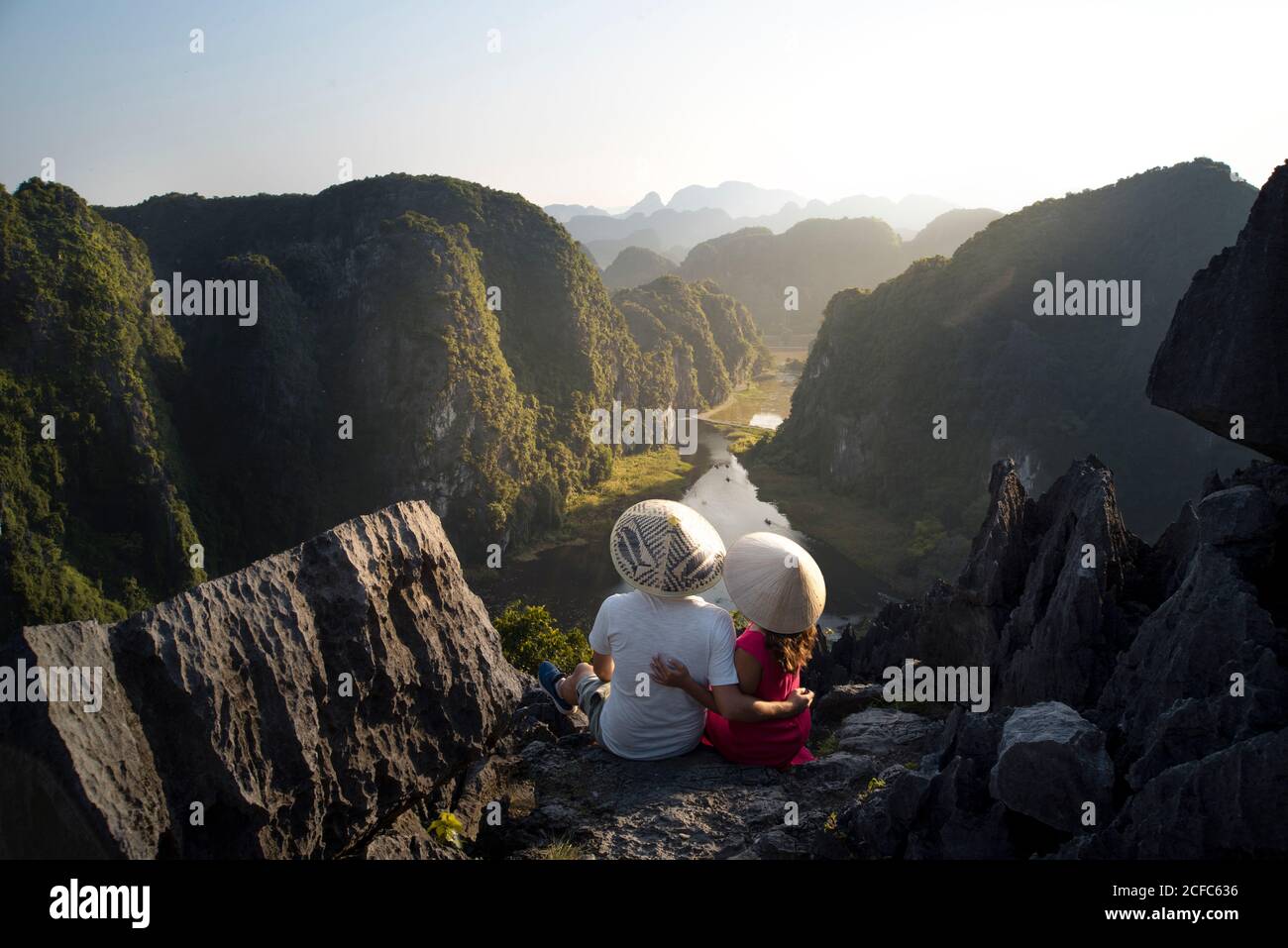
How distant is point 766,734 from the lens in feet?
23.2

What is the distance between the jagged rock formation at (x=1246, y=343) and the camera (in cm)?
677

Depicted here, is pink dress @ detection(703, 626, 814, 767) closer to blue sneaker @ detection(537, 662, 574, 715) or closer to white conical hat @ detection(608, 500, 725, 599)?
white conical hat @ detection(608, 500, 725, 599)

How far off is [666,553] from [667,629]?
0.69 meters

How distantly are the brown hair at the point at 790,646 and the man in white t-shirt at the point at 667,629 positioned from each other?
0.31m

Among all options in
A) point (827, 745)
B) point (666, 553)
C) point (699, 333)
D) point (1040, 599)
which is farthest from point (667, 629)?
point (699, 333)

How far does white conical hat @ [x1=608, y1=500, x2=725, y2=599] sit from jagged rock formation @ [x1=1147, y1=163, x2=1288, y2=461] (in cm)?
462

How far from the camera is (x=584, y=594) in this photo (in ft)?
197

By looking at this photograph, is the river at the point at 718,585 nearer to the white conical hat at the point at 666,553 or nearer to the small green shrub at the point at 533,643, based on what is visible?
the small green shrub at the point at 533,643

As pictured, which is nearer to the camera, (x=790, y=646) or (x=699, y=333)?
(x=790, y=646)

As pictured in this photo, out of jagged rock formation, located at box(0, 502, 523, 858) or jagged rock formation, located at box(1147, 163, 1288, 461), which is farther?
jagged rock formation, located at box(1147, 163, 1288, 461)

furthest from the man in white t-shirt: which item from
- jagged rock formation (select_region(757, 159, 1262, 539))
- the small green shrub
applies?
jagged rock formation (select_region(757, 159, 1262, 539))

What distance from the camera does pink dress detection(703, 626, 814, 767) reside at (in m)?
6.53

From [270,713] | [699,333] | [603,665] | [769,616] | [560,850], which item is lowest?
[560,850]

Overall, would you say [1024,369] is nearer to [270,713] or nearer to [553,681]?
[553,681]
